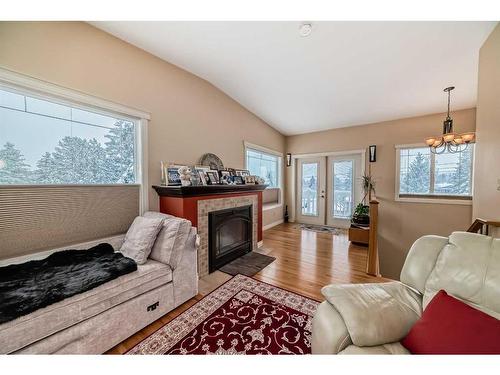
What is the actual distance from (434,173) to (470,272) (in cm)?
405

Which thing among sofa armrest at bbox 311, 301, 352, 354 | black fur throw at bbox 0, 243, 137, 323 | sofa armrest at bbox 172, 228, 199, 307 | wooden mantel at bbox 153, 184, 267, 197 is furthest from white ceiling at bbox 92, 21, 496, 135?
sofa armrest at bbox 311, 301, 352, 354

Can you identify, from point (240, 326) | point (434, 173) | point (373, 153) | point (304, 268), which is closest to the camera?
point (240, 326)

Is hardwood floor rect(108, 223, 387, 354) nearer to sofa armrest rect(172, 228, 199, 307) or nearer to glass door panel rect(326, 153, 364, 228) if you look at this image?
sofa armrest rect(172, 228, 199, 307)

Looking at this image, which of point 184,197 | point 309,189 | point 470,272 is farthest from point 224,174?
point 309,189

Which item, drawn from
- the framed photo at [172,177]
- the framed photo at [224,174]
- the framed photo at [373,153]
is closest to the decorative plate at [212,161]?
the framed photo at [224,174]

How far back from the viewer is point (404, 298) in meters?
1.12

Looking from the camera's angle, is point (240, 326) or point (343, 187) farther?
point (343, 187)

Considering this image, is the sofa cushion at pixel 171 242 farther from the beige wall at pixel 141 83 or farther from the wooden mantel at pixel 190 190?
the beige wall at pixel 141 83

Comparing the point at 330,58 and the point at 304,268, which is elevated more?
the point at 330,58

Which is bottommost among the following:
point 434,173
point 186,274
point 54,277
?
point 186,274

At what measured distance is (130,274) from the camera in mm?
1534

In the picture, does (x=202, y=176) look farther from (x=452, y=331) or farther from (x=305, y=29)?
(x=452, y=331)

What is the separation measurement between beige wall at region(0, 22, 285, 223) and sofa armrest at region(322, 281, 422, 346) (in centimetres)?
232

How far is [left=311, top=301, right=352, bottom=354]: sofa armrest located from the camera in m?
0.91
